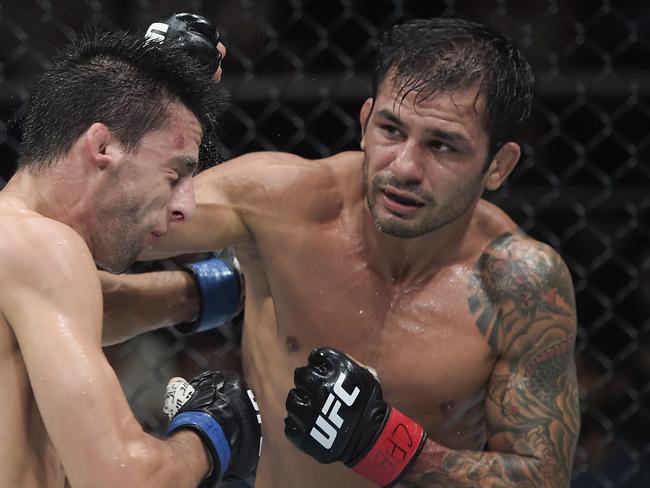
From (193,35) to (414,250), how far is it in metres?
0.54

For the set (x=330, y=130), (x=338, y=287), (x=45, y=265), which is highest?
(x=45, y=265)

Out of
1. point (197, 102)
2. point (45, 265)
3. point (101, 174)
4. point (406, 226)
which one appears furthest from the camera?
point (406, 226)

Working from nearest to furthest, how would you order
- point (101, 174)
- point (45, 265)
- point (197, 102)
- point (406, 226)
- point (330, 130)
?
point (45, 265), point (101, 174), point (197, 102), point (406, 226), point (330, 130)

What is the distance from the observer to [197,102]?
1.41m

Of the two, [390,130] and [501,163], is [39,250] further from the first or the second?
[501,163]

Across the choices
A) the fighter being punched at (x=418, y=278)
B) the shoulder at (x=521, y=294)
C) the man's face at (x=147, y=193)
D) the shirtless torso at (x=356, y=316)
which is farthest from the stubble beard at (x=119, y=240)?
the shoulder at (x=521, y=294)

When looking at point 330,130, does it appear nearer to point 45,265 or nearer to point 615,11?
point 615,11

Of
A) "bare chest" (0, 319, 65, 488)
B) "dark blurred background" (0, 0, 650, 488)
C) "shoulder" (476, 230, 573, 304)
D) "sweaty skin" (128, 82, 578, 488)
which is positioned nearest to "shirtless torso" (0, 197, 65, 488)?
"bare chest" (0, 319, 65, 488)

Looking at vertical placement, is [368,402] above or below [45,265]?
below

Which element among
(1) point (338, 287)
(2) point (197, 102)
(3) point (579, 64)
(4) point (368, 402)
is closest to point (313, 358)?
(4) point (368, 402)

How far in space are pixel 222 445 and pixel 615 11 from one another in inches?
81.3

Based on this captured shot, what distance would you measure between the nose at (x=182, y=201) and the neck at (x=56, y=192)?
119 mm

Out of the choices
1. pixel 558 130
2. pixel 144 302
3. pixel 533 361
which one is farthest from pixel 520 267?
pixel 558 130

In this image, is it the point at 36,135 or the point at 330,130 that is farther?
the point at 330,130
